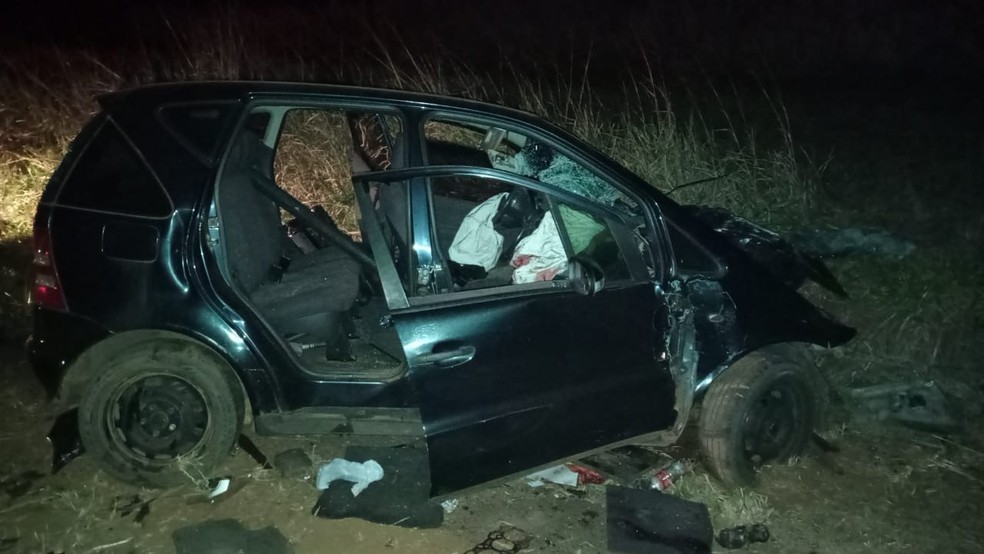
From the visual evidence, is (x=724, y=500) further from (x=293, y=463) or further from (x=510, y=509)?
(x=293, y=463)

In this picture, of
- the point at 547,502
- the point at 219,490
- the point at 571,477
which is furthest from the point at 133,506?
the point at 571,477

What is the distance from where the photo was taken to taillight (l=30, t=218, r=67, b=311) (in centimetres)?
336

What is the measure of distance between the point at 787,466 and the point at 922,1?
1698 centimetres

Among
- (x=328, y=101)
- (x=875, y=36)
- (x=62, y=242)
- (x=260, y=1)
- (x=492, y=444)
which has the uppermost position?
(x=260, y=1)

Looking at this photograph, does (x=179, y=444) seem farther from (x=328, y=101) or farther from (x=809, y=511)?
(x=809, y=511)

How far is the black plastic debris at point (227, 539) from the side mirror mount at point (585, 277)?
1.72 m

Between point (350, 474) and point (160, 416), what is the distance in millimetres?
944

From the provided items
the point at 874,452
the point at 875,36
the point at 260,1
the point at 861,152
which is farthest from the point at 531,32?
the point at 874,452

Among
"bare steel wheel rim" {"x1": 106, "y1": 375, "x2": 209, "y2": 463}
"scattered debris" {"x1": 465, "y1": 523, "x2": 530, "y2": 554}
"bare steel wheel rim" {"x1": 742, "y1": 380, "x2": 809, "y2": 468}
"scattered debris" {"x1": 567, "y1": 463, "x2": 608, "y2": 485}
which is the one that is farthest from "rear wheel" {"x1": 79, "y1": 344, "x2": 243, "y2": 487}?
"bare steel wheel rim" {"x1": 742, "y1": 380, "x2": 809, "y2": 468}

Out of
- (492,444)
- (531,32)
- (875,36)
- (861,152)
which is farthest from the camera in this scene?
(531,32)

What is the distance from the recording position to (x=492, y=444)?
324 cm

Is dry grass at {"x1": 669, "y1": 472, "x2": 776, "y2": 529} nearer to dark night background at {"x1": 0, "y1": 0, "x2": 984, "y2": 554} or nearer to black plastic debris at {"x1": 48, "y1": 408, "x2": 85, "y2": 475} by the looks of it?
dark night background at {"x1": 0, "y1": 0, "x2": 984, "y2": 554}

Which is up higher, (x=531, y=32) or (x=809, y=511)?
(x=531, y=32)

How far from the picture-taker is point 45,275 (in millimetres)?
3381
